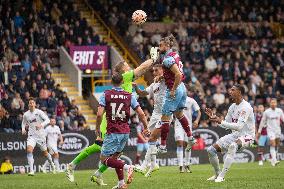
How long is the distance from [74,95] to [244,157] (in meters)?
8.28

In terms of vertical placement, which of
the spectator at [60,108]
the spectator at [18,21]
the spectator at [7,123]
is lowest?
the spectator at [7,123]

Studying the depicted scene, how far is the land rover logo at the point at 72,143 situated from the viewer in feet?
104

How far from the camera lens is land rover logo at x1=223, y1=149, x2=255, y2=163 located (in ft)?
112

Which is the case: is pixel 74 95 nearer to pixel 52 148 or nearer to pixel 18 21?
pixel 18 21

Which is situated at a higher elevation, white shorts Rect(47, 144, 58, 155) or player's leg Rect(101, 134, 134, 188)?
player's leg Rect(101, 134, 134, 188)

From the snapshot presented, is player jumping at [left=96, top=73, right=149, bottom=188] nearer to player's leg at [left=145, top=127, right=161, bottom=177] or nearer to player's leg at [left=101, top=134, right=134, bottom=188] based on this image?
player's leg at [left=101, top=134, right=134, bottom=188]

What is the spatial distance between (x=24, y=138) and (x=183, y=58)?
12.3 metres

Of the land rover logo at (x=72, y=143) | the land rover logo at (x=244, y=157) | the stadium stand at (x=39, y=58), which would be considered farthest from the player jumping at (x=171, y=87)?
the land rover logo at (x=244, y=157)

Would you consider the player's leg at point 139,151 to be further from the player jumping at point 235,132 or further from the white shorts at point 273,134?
the player jumping at point 235,132

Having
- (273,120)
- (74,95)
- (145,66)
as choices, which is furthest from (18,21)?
(145,66)

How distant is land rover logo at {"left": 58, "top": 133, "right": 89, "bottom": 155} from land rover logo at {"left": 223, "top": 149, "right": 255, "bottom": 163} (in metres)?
6.21

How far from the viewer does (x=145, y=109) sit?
3556 centimetres

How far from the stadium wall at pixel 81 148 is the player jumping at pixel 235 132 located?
11862 mm

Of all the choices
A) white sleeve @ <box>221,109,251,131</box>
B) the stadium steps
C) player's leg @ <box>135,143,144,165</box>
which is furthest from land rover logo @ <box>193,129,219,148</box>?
white sleeve @ <box>221,109,251,131</box>
